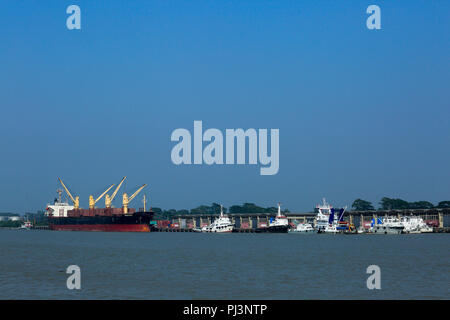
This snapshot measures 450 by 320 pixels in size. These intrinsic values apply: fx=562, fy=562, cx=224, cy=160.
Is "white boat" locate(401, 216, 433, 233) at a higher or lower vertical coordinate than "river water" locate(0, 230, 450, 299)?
lower

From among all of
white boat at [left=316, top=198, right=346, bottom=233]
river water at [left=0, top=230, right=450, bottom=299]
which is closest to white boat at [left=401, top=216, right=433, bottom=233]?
white boat at [left=316, top=198, right=346, bottom=233]

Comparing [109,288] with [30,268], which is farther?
[30,268]

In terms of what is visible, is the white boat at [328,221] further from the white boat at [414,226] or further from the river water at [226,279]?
the river water at [226,279]

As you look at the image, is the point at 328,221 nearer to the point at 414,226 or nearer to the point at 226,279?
the point at 414,226

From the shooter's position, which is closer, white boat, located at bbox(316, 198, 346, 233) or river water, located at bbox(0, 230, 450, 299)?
river water, located at bbox(0, 230, 450, 299)

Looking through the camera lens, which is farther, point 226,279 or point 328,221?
point 328,221

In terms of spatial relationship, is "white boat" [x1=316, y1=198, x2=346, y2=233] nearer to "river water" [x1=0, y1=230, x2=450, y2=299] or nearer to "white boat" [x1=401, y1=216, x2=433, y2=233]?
"white boat" [x1=401, y1=216, x2=433, y2=233]

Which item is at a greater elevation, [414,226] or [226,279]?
[226,279]

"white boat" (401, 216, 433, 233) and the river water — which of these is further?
"white boat" (401, 216, 433, 233)

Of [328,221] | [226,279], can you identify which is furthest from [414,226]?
[226,279]
